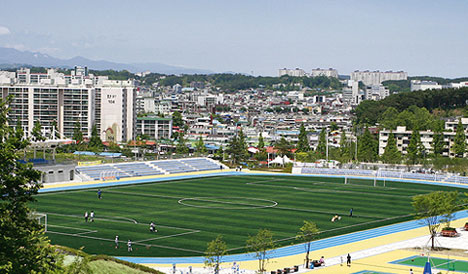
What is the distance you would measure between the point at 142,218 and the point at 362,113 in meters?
125

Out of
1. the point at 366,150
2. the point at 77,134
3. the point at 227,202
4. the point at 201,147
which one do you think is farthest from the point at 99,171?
the point at 201,147

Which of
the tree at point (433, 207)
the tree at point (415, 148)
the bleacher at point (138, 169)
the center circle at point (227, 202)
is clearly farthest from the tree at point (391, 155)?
the tree at point (433, 207)

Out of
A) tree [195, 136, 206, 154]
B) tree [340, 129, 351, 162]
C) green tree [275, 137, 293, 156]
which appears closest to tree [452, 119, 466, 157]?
tree [340, 129, 351, 162]

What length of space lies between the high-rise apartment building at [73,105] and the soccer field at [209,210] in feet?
196

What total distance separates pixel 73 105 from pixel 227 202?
7872 cm

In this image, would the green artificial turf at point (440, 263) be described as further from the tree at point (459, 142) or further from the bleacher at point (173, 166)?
the tree at point (459, 142)

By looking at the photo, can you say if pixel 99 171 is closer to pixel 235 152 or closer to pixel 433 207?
pixel 235 152

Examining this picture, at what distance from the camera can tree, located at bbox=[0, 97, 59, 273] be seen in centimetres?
2200

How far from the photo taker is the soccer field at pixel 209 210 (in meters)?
45.4

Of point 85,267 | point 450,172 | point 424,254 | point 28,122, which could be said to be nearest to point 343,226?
point 424,254

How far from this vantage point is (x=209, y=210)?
58188mm

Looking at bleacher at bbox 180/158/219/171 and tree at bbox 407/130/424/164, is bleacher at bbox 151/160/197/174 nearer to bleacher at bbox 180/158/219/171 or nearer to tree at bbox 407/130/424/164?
bleacher at bbox 180/158/219/171

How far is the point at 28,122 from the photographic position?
133500mm

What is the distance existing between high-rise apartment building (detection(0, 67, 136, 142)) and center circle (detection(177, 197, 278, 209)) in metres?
70.8
